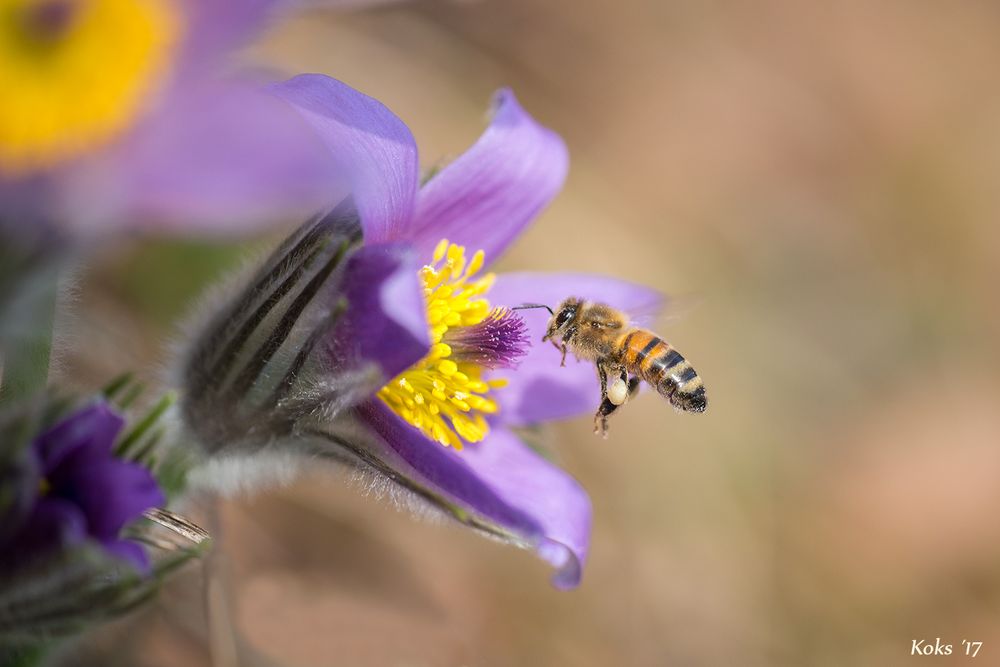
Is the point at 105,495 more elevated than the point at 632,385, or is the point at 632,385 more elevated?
the point at 632,385

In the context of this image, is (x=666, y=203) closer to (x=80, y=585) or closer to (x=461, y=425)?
(x=461, y=425)

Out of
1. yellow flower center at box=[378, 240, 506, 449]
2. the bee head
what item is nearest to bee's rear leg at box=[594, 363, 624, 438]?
the bee head

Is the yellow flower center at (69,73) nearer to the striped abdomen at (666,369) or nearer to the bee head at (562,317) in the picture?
the bee head at (562,317)

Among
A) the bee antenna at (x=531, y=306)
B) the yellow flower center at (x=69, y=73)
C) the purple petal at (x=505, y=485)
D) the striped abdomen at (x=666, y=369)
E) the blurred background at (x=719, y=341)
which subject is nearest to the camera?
the yellow flower center at (x=69, y=73)

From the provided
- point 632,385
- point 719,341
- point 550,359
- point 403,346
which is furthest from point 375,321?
point 719,341

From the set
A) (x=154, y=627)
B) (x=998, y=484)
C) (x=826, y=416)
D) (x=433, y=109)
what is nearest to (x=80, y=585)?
(x=154, y=627)

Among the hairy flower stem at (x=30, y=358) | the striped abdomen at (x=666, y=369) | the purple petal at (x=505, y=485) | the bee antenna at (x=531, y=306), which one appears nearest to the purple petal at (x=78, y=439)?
the hairy flower stem at (x=30, y=358)

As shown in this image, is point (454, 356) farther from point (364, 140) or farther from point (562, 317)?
point (364, 140)

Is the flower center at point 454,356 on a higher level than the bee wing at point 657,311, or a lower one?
lower

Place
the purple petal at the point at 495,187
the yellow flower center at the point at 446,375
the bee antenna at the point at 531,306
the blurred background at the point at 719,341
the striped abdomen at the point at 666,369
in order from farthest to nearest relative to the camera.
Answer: the blurred background at the point at 719,341 → the striped abdomen at the point at 666,369 → the bee antenna at the point at 531,306 → the purple petal at the point at 495,187 → the yellow flower center at the point at 446,375
